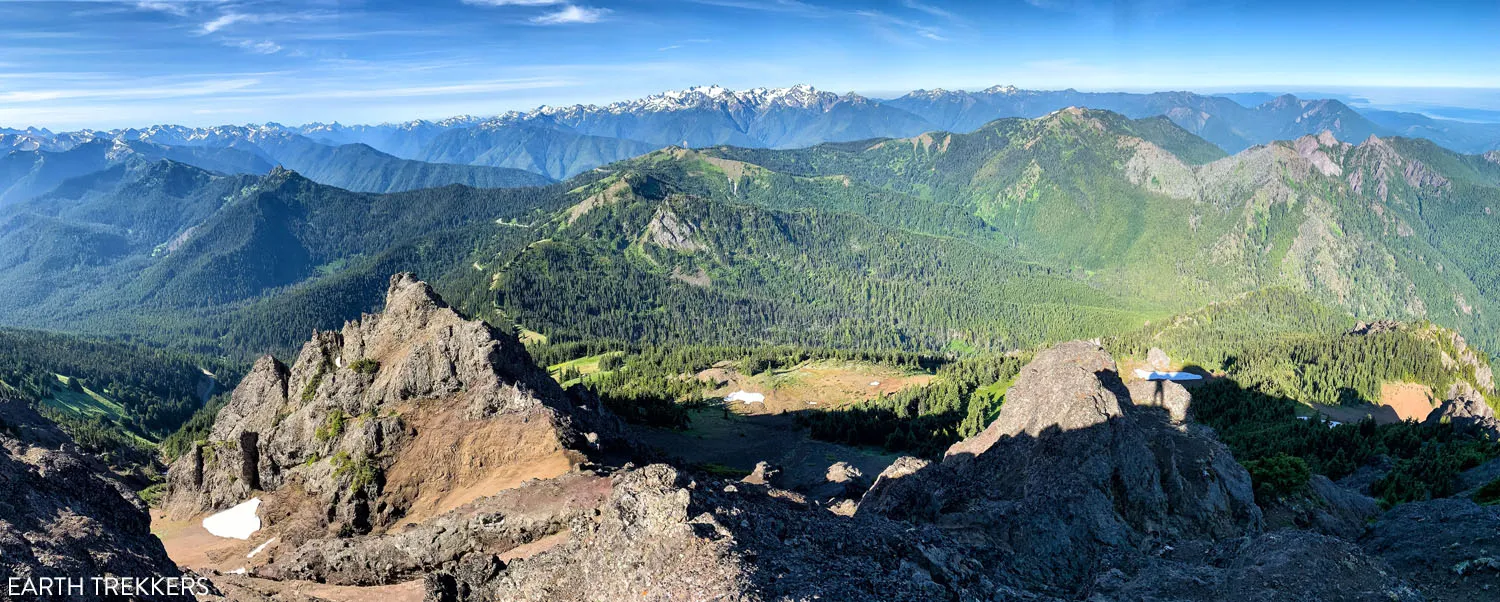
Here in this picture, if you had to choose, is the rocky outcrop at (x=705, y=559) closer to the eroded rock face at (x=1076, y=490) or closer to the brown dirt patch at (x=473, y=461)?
the eroded rock face at (x=1076, y=490)

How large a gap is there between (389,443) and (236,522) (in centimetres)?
1752

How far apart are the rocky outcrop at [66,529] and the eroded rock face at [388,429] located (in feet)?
55.7

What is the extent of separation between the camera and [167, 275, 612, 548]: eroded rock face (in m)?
57.7

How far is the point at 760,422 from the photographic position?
12788 centimetres

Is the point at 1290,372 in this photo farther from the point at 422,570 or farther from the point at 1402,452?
the point at 422,570

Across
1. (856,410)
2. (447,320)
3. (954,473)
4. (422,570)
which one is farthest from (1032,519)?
(856,410)

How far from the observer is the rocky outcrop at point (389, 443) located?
154 feet

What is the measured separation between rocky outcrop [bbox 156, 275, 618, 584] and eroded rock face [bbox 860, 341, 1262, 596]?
28.9m

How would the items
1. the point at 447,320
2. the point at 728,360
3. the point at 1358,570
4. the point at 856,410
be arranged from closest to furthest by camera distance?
the point at 1358,570 < the point at 447,320 < the point at 856,410 < the point at 728,360

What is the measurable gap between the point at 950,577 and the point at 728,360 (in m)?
146

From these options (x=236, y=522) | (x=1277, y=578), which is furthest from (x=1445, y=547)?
(x=236, y=522)

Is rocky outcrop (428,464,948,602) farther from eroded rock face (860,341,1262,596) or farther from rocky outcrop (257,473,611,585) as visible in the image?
eroded rock face (860,341,1262,596)

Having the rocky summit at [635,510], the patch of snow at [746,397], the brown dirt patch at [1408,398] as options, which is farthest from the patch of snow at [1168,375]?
the patch of snow at [746,397]

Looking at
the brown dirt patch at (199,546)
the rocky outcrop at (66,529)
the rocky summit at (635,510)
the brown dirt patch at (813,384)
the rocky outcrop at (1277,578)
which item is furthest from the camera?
the brown dirt patch at (813,384)
